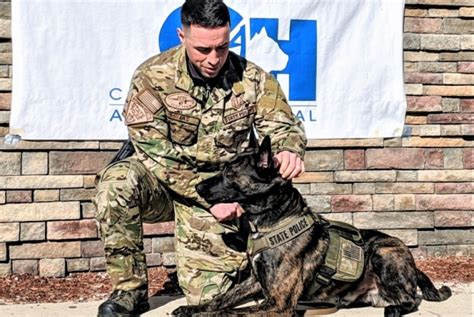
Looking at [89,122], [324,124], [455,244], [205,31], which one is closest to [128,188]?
[205,31]

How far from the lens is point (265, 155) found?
12.6ft

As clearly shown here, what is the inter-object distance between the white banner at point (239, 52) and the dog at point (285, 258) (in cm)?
156

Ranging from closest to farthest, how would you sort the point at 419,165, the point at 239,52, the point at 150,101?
the point at 150,101 → the point at 239,52 → the point at 419,165

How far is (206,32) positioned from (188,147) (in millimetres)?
677

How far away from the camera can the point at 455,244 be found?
6.01 meters

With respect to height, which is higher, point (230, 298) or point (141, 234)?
point (141, 234)

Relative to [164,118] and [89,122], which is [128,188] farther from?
[89,122]

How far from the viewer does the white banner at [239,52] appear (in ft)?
17.1

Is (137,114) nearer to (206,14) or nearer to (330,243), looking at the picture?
(206,14)

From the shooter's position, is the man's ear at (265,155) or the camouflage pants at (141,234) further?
the camouflage pants at (141,234)

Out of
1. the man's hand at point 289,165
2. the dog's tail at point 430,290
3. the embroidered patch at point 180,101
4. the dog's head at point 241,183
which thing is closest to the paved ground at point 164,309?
the dog's tail at point 430,290

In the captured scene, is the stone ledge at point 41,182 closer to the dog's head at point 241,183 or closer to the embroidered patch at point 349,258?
the dog's head at point 241,183

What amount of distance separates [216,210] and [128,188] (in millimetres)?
451

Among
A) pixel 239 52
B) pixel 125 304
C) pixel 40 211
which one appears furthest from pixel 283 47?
pixel 125 304
